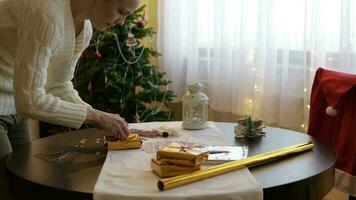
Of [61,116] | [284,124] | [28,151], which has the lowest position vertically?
[284,124]

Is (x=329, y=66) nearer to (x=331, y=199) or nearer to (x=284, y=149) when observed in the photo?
(x=331, y=199)

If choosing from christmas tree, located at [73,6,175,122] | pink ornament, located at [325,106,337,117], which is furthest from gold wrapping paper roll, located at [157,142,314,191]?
christmas tree, located at [73,6,175,122]

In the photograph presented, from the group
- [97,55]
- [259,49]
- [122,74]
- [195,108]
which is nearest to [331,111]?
[195,108]

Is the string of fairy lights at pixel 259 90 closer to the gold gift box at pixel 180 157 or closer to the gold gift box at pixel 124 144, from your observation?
the gold gift box at pixel 124 144

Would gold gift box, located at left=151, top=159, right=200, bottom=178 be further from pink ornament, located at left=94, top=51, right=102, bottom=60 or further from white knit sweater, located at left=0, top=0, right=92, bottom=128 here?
pink ornament, located at left=94, top=51, right=102, bottom=60

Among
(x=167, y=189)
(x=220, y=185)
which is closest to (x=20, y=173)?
(x=167, y=189)

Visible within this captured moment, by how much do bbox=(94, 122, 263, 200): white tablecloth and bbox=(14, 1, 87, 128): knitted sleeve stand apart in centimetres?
24

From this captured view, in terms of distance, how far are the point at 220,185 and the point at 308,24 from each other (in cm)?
170

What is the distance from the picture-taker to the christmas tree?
2984 mm

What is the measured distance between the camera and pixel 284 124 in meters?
2.68

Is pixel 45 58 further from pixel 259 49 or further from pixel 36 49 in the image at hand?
pixel 259 49

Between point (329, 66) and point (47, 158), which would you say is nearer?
point (47, 158)

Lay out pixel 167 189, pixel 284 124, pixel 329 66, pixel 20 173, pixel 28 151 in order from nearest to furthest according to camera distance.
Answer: pixel 167 189
pixel 20 173
pixel 28 151
pixel 329 66
pixel 284 124

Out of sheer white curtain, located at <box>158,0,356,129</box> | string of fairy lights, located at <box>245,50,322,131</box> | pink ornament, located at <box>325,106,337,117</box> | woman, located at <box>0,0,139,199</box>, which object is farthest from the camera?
string of fairy lights, located at <box>245,50,322,131</box>
